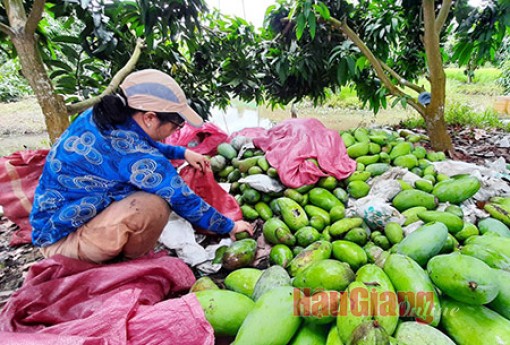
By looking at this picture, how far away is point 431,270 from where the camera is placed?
917 millimetres

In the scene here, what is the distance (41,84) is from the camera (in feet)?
6.42

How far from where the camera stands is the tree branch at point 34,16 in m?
1.77

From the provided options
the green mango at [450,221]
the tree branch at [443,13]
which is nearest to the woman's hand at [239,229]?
the green mango at [450,221]

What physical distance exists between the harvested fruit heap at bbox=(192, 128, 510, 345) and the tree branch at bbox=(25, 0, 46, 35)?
1916mm

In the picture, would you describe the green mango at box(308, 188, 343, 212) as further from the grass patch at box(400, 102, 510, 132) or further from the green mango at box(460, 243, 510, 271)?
the grass patch at box(400, 102, 510, 132)

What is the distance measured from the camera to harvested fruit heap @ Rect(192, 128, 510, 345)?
0.80 metres

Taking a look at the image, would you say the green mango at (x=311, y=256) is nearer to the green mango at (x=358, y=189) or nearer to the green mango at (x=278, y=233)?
the green mango at (x=278, y=233)

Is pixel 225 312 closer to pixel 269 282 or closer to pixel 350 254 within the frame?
pixel 269 282

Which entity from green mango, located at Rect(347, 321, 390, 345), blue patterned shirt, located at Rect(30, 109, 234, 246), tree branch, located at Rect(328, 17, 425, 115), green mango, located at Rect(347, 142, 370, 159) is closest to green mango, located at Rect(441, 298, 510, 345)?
green mango, located at Rect(347, 321, 390, 345)

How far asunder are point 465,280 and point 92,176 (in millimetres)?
1535

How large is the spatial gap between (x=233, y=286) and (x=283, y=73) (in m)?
2.75

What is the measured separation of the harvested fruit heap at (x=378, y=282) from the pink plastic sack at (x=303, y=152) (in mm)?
335

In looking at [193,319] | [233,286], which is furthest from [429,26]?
[193,319]

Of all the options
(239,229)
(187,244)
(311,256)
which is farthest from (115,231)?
(311,256)
